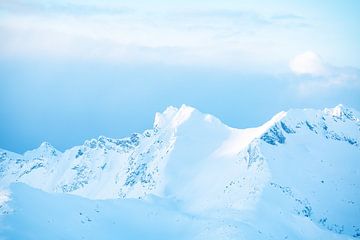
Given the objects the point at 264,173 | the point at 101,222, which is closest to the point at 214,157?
the point at 264,173

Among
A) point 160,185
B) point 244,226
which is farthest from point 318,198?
point 244,226

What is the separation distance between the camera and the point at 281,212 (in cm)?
11219

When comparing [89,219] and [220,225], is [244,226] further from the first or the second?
[89,219]

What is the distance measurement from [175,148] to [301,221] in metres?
81.8

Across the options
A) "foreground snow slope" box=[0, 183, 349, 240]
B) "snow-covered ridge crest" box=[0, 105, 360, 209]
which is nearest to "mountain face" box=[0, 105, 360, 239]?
"snow-covered ridge crest" box=[0, 105, 360, 209]

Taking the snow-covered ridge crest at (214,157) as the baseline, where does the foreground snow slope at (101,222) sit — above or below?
below

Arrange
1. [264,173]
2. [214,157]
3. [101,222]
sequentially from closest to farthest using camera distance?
[101,222], [264,173], [214,157]

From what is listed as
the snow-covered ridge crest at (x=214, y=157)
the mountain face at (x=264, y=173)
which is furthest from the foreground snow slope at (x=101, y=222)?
the snow-covered ridge crest at (x=214, y=157)

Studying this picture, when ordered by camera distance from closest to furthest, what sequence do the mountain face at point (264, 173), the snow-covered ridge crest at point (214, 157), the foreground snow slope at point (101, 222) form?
the foreground snow slope at point (101, 222) → the mountain face at point (264, 173) → the snow-covered ridge crest at point (214, 157)

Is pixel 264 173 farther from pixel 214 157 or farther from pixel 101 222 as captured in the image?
pixel 101 222

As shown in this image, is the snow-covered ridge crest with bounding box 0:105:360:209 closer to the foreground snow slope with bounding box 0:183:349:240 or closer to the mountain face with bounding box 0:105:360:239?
the mountain face with bounding box 0:105:360:239

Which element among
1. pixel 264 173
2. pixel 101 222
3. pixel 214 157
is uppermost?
pixel 214 157

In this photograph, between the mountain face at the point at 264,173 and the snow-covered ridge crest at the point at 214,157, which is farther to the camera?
the snow-covered ridge crest at the point at 214,157

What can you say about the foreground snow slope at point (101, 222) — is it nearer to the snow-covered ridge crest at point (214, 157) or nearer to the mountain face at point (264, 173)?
the mountain face at point (264, 173)
